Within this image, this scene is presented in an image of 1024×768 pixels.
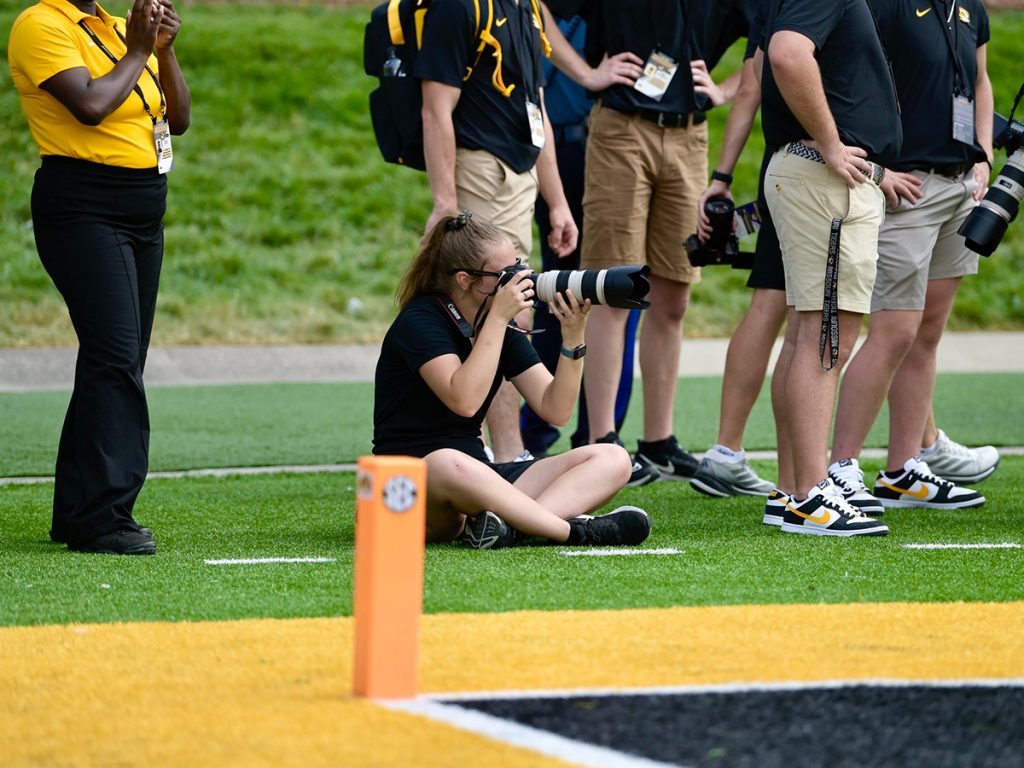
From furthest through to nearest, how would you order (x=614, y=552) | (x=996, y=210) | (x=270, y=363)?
(x=270, y=363)
(x=996, y=210)
(x=614, y=552)

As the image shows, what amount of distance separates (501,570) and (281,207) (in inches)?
450

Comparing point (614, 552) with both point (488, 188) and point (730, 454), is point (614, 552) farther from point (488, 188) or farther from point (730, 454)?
point (488, 188)

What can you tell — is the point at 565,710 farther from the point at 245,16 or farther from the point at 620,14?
the point at 245,16

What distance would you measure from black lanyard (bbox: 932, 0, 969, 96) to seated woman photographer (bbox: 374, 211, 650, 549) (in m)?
1.73

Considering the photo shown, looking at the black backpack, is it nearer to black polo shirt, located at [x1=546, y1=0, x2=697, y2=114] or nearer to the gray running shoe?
black polo shirt, located at [x1=546, y1=0, x2=697, y2=114]

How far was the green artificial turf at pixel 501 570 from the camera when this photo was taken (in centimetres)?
379

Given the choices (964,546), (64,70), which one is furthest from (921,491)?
(64,70)

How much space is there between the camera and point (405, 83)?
6.02 m

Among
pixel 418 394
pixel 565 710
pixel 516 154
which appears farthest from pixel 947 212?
pixel 565 710

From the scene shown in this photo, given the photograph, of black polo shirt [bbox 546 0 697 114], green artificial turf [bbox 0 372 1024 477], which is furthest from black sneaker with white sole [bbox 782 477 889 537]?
green artificial turf [bbox 0 372 1024 477]

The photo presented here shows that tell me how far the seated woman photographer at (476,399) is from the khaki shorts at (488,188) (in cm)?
117

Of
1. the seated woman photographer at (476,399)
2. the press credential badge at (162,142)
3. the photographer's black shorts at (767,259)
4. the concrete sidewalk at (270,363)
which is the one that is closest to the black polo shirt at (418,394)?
the seated woman photographer at (476,399)

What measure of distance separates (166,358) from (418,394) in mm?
7123

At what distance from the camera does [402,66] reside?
6.04 m
